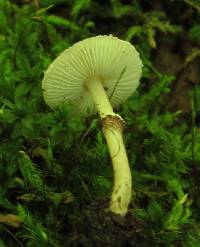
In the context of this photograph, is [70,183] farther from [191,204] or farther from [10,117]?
[191,204]

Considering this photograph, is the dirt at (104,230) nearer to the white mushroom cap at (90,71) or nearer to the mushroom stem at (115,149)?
the mushroom stem at (115,149)

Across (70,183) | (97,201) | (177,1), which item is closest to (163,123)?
(70,183)

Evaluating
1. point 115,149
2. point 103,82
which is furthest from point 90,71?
point 115,149

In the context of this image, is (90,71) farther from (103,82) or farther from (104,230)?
(104,230)

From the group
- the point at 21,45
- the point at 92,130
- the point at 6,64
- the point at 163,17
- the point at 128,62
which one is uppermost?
the point at 163,17

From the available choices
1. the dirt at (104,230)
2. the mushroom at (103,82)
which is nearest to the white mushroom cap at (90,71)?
the mushroom at (103,82)

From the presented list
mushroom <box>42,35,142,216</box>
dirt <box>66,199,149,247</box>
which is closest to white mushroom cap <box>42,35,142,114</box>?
mushroom <box>42,35,142,216</box>

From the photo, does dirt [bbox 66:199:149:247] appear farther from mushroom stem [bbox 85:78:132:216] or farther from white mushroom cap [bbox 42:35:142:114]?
white mushroom cap [bbox 42:35:142:114]
